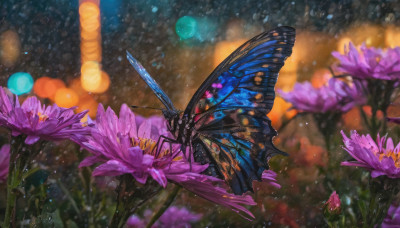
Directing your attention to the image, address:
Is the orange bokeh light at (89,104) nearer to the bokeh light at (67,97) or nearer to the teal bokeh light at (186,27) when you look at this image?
the bokeh light at (67,97)

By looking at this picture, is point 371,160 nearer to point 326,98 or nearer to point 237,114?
point 237,114

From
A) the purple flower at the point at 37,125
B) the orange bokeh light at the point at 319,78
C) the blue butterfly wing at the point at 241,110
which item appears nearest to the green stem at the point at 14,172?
the purple flower at the point at 37,125

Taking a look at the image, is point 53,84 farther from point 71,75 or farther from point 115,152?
point 115,152

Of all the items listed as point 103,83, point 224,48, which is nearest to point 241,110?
point 103,83

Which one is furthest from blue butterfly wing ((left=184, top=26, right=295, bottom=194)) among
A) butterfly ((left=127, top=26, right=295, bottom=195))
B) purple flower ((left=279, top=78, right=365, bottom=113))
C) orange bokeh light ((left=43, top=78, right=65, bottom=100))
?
purple flower ((left=279, top=78, right=365, bottom=113))

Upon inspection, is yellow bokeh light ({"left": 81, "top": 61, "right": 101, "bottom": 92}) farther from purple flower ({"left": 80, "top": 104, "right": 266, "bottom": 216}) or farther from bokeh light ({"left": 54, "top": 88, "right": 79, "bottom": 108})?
purple flower ({"left": 80, "top": 104, "right": 266, "bottom": 216})

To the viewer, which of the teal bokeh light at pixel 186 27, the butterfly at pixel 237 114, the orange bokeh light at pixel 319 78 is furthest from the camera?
the orange bokeh light at pixel 319 78

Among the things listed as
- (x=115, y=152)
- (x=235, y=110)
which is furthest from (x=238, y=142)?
(x=115, y=152)
